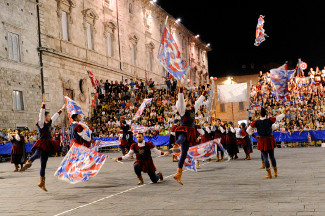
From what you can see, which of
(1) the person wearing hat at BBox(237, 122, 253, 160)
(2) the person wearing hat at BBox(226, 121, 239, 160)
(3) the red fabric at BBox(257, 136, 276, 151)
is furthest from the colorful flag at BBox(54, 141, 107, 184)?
(2) the person wearing hat at BBox(226, 121, 239, 160)

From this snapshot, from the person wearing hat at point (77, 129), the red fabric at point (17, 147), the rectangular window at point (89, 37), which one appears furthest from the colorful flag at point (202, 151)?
the rectangular window at point (89, 37)

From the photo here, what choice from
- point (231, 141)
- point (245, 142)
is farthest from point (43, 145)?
point (245, 142)

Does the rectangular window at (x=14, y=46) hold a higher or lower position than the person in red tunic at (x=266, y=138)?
higher

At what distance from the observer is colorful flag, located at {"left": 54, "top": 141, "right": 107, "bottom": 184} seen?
34.2 feet

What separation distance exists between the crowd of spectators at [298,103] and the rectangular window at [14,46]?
54.7 ft

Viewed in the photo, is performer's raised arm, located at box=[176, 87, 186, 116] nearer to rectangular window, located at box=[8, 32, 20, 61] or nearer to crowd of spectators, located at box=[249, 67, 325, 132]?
crowd of spectators, located at box=[249, 67, 325, 132]

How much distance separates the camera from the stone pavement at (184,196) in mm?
6660

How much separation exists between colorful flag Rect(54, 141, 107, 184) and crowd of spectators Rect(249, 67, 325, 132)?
53.5ft

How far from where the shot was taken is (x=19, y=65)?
93.3 ft

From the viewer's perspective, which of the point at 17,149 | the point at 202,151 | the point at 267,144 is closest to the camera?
the point at 267,144

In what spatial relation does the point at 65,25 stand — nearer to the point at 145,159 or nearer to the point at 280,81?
the point at 280,81

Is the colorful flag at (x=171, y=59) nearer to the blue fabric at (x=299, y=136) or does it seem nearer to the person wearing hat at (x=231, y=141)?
the person wearing hat at (x=231, y=141)

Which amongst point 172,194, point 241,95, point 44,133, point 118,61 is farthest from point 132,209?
point 118,61

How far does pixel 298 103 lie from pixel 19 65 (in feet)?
65.6
